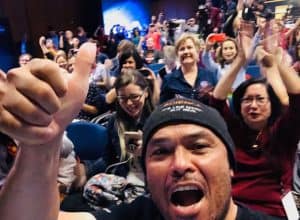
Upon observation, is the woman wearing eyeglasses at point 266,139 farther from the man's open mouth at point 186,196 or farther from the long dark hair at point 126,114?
the man's open mouth at point 186,196

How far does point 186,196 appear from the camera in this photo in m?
1.03

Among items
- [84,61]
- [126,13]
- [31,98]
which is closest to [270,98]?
[84,61]

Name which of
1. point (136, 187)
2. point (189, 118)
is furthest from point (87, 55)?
point (136, 187)

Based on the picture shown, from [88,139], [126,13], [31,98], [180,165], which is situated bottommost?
[126,13]

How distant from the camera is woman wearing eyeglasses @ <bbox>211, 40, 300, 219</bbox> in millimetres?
1673

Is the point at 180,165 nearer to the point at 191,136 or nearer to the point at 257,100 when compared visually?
the point at 191,136

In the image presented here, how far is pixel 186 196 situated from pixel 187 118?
0.18 m

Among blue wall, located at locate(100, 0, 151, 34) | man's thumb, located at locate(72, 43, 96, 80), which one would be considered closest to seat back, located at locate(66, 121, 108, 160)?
man's thumb, located at locate(72, 43, 96, 80)

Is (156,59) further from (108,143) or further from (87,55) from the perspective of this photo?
(87,55)

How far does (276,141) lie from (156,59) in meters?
4.65

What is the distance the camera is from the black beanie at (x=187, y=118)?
3.37ft

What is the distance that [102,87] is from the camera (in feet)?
13.1

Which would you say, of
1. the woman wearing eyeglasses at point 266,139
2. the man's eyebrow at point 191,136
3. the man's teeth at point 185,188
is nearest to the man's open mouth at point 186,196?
the man's teeth at point 185,188

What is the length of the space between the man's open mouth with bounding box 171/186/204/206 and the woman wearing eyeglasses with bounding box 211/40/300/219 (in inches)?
28.2
